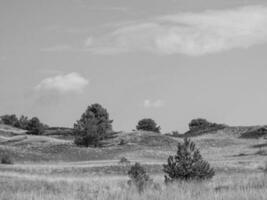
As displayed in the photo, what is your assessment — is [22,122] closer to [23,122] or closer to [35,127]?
[23,122]

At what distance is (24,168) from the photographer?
4469 centimetres

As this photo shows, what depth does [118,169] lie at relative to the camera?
46844 millimetres

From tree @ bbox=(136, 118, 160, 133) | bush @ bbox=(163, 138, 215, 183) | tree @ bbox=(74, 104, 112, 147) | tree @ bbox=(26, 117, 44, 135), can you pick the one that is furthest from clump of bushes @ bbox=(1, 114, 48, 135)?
bush @ bbox=(163, 138, 215, 183)

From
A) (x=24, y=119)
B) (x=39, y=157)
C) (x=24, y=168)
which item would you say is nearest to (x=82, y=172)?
(x=24, y=168)

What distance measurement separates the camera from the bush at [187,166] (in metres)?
26.5

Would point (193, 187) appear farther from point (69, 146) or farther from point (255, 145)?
point (255, 145)

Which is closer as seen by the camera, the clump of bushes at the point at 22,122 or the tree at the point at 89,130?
the tree at the point at 89,130

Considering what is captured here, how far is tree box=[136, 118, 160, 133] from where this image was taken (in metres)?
128

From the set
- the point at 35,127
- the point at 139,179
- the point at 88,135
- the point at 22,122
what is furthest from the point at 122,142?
the point at 22,122

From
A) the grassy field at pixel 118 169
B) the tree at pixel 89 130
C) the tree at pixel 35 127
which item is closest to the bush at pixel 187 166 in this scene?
the grassy field at pixel 118 169

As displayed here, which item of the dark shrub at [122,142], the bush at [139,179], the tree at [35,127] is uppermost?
the tree at [35,127]

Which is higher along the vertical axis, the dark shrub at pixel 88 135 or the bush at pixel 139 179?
the dark shrub at pixel 88 135

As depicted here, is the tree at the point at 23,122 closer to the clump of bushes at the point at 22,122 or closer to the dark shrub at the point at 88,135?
the clump of bushes at the point at 22,122

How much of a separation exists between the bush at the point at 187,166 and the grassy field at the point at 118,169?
804 millimetres
